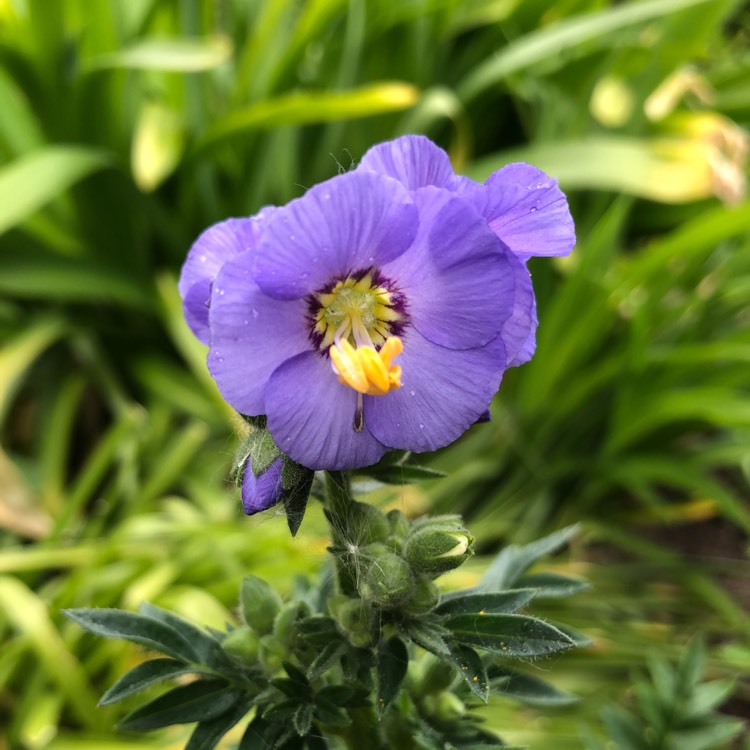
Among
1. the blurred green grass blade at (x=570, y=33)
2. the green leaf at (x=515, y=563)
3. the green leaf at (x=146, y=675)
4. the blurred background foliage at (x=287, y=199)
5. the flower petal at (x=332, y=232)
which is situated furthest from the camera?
the blurred green grass blade at (x=570, y=33)

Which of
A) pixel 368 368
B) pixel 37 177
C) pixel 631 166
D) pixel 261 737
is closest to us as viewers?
pixel 368 368

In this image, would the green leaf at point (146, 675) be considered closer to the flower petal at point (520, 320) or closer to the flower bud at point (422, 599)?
the flower bud at point (422, 599)

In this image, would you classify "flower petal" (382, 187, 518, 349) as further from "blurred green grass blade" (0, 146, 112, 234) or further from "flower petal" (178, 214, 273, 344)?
"blurred green grass blade" (0, 146, 112, 234)

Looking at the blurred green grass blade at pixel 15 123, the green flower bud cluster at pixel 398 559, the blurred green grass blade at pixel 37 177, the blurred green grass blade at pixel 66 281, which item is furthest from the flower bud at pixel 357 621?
the blurred green grass blade at pixel 15 123

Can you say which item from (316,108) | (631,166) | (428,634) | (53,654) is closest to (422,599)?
(428,634)

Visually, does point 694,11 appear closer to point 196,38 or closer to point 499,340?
point 196,38

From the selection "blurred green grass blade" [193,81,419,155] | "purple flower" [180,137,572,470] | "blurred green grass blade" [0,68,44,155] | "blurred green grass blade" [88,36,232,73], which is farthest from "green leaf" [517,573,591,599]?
"blurred green grass blade" [0,68,44,155]

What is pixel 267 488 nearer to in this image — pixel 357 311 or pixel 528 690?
pixel 357 311
